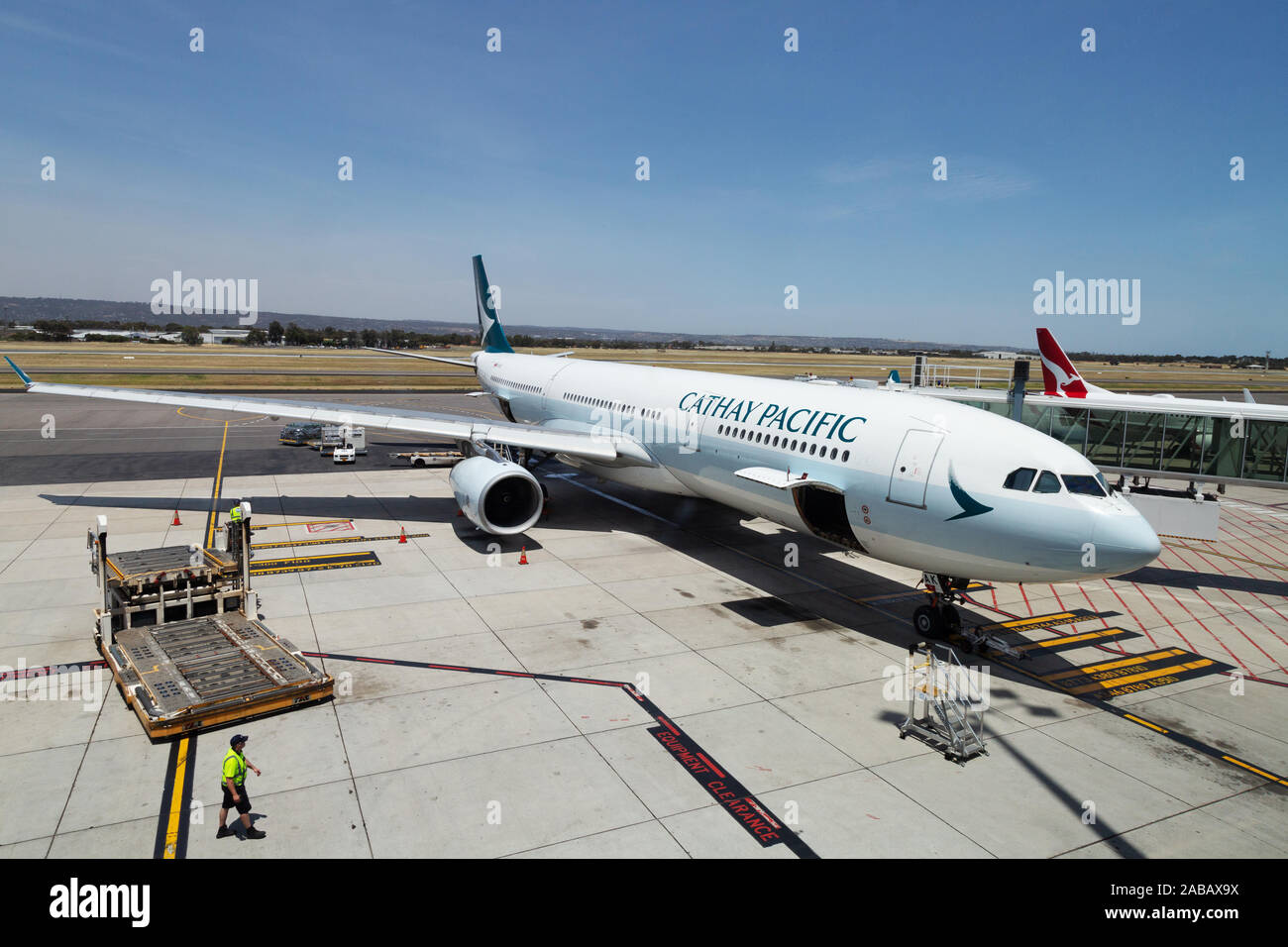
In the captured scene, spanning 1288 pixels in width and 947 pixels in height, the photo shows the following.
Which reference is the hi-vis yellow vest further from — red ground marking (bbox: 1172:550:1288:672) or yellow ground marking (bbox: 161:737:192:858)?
red ground marking (bbox: 1172:550:1288:672)

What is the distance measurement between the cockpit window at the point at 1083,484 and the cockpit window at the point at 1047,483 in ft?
0.46

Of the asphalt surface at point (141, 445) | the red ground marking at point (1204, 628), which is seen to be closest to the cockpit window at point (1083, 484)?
the red ground marking at point (1204, 628)

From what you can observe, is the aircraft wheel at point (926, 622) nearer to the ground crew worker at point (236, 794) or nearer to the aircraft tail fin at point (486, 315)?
the ground crew worker at point (236, 794)

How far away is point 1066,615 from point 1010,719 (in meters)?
6.49

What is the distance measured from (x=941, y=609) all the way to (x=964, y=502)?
2.94 metres

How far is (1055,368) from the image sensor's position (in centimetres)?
3478

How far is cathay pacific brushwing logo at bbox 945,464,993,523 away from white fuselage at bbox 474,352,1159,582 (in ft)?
0.06

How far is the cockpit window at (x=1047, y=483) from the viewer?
501 inches

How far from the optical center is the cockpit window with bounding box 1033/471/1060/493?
501 inches

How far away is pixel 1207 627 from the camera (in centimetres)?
1672

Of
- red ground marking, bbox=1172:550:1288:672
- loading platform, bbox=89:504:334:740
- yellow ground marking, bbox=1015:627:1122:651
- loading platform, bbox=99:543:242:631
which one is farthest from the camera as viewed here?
yellow ground marking, bbox=1015:627:1122:651

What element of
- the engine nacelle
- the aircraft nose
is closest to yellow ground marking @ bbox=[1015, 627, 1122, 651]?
the aircraft nose
